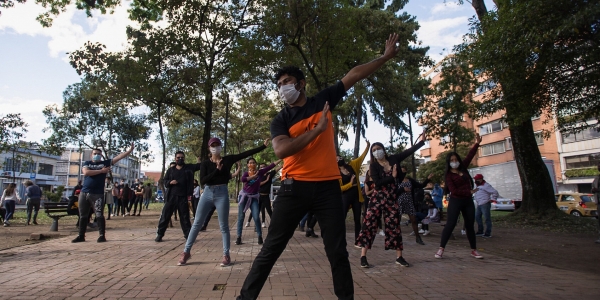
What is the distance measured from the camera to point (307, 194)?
9.12ft

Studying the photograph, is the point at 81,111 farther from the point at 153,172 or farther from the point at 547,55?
the point at 153,172

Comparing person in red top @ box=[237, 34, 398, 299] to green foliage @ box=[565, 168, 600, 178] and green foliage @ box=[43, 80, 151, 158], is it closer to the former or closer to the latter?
green foliage @ box=[43, 80, 151, 158]

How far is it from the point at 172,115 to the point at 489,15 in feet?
55.1

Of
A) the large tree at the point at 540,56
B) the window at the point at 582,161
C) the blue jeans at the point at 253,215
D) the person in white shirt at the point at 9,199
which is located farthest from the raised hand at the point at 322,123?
the window at the point at 582,161

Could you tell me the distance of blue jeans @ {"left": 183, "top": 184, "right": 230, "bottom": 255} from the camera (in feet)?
18.1

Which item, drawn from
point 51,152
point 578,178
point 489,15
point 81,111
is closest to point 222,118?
point 81,111

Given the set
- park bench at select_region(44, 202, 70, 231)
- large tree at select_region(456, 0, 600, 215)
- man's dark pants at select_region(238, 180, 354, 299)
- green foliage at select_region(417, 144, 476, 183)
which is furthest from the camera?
green foliage at select_region(417, 144, 476, 183)

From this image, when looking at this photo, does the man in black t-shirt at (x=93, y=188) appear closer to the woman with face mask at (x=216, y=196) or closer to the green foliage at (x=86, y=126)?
the woman with face mask at (x=216, y=196)

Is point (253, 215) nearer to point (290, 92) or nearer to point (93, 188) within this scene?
point (93, 188)

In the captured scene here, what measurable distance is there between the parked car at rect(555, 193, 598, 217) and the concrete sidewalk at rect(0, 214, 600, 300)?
18.1 m

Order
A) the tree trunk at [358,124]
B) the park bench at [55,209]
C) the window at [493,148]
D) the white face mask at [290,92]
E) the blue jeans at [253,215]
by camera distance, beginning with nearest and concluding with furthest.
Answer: the white face mask at [290,92] → the blue jeans at [253,215] → the park bench at [55,209] → the tree trunk at [358,124] → the window at [493,148]

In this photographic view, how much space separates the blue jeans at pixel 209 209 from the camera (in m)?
5.52

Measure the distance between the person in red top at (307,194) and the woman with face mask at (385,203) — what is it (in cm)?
282

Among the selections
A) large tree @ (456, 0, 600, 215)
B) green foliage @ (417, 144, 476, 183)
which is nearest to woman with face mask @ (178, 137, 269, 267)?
large tree @ (456, 0, 600, 215)
